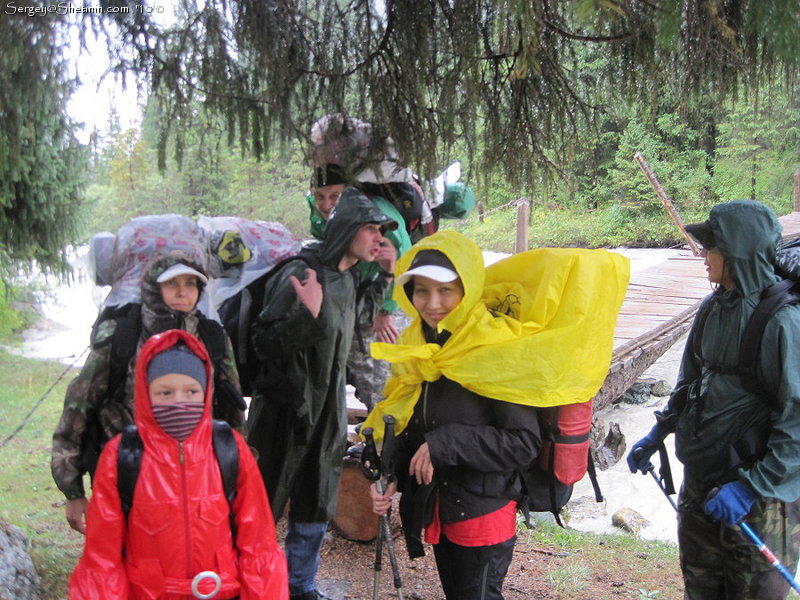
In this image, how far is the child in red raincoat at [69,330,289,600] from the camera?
5.66 ft

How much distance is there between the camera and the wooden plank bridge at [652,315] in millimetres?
6492

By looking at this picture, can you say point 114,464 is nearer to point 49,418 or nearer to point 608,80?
point 608,80

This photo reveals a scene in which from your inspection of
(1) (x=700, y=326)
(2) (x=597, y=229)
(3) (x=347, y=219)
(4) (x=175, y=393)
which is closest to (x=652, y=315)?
(1) (x=700, y=326)

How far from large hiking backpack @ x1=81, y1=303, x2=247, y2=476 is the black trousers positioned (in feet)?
2.64

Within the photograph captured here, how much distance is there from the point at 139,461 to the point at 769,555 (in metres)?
1.91

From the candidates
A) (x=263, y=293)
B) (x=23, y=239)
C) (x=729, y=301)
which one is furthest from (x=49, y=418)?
(x=729, y=301)

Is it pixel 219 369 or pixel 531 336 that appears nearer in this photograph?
pixel 531 336

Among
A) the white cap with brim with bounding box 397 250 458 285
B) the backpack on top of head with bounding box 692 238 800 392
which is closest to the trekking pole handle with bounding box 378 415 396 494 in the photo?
the white cap with brim with bounding box 397 250 458 285

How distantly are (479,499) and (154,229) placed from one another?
133 centimetres

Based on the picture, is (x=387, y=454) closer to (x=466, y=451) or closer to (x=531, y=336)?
(x=466, y=451)

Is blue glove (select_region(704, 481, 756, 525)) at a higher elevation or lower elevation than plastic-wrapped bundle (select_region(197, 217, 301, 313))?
lower

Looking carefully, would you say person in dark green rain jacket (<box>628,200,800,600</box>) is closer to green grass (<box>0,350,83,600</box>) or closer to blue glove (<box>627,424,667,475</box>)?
blue glove (<box>627,424,667,475</box>)

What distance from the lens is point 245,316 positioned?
2611mm

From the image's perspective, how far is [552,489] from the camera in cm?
211
